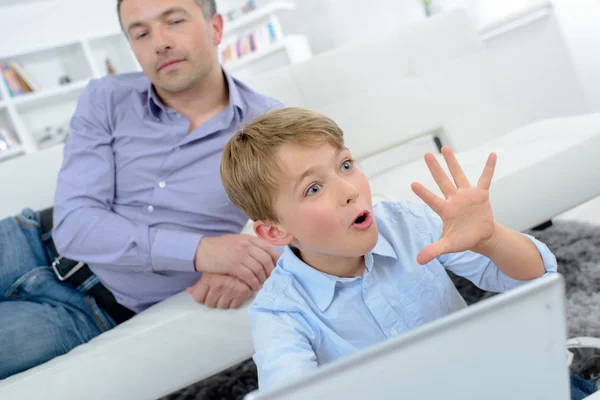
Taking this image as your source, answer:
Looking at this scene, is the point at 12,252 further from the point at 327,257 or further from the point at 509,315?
the point at 509,315

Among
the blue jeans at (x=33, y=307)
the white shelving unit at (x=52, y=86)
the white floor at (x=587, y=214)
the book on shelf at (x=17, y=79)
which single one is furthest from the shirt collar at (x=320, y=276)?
the book on shelf at (x=17, y=79)

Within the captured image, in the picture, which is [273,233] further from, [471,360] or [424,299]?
[471,360]

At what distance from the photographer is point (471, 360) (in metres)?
0.30

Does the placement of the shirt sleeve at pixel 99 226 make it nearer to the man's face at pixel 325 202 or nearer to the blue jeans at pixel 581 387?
the man's face at pixel 325 202

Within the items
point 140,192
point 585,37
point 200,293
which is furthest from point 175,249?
point 585,37

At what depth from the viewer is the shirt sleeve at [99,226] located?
1330mm

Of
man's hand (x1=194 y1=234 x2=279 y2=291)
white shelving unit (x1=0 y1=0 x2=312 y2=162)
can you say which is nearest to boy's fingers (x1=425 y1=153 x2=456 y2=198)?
man's hand (x1=194 y1=234 x2=279 y2=291)

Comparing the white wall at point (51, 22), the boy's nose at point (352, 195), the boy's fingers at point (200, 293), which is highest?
the white wall at point (51, 22)

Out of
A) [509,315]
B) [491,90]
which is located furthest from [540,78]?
[509,315]

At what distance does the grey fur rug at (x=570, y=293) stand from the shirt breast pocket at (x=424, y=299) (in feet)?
1.63

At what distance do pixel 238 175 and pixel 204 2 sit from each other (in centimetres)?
87

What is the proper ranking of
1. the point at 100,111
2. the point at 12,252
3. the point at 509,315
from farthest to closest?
1. the point at 100,111
2. the point at 12,252
3. the point at 509,315

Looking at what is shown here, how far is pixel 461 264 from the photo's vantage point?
34.0 inches

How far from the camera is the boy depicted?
72 cm
